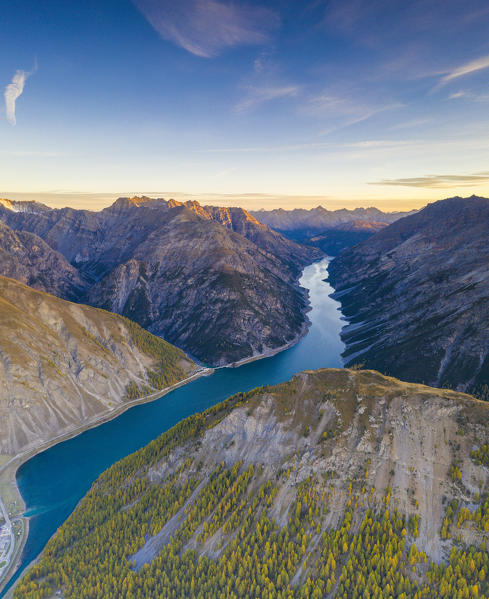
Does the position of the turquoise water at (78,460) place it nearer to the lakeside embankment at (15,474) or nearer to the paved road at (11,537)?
the lakeside embankment at (15,474)

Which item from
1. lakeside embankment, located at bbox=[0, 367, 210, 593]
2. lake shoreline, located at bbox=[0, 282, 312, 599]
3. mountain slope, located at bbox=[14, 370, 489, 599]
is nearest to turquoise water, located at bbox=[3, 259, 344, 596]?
lake shoreline, located at bbox=[0, 282, 312, 599]

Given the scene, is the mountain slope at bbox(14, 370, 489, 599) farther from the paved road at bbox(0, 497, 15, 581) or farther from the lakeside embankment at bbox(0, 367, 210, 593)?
the paved road at bbox(0, 497, 15, 581)

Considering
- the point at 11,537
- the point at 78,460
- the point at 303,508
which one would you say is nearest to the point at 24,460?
the point at 78,460

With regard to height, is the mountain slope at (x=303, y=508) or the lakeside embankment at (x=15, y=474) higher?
the mountain slope at (x=303, y=508)

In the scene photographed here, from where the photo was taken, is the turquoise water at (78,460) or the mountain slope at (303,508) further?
the turquoise water at (78,460)

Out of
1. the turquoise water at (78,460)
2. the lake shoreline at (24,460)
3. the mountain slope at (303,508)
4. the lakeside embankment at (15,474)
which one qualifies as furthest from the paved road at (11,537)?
the mountain slope at (303,508)

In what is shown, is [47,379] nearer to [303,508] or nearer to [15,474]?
[15,474]

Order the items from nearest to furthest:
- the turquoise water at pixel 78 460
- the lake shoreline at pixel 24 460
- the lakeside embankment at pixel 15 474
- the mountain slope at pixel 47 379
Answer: the lake shoreline at pixel 24 460
the lakeside embankment at pixel 15 474
the turquoise water at pixel 78 460
the mountain slope at pixel 47 379

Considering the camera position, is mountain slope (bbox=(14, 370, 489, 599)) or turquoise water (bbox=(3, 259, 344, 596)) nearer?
mountain slope (bbox=(14, 370, 489, 599))

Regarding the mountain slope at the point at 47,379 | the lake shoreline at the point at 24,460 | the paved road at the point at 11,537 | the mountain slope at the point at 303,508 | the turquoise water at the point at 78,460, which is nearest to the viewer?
the mountain slope at the point at 303,508

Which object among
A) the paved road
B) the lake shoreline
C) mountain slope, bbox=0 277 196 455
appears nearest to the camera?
the paved road

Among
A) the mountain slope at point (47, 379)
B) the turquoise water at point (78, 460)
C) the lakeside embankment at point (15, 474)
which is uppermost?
the mountain slope at point (47, 379)
